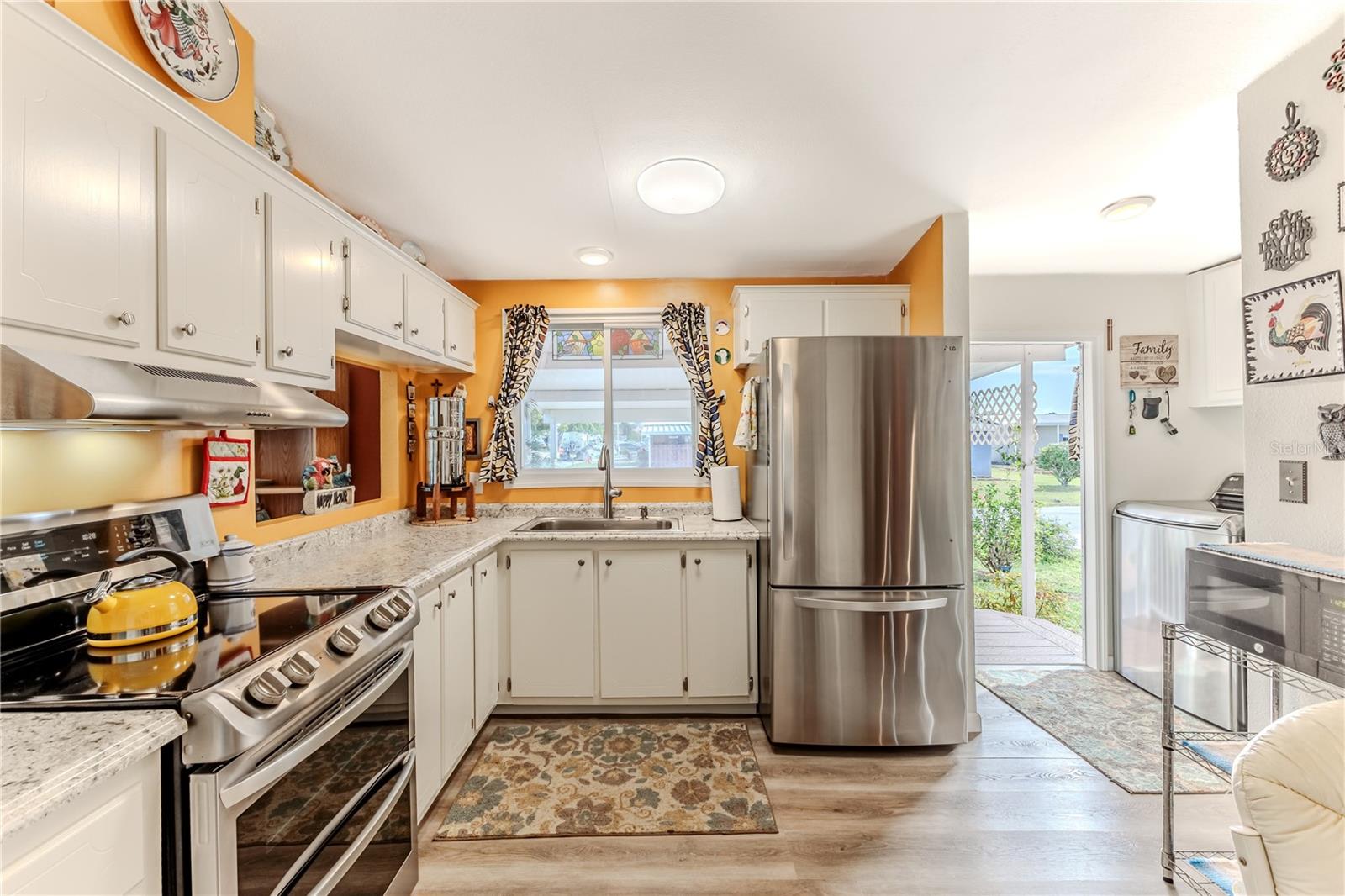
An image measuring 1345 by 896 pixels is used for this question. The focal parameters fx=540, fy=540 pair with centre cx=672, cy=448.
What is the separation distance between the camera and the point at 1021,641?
12.6ft

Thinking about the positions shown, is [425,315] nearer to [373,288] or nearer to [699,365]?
[373,288]

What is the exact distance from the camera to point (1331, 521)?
4.97 ft

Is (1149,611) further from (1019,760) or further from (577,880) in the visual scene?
(577,880)

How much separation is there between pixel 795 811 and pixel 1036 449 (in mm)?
3066

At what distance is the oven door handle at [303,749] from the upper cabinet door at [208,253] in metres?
0.96

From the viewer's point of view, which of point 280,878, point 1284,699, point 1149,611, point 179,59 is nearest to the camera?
point 280,878

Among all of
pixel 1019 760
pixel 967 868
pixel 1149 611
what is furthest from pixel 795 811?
pixel 1149 611

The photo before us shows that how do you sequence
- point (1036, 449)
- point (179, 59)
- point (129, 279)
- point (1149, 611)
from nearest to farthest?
point (129, 279)
point (179, 59)
point (1149, 611)
point (1036, 449)

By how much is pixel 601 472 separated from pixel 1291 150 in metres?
3.17

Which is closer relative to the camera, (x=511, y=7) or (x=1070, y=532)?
(x=511, y=7)

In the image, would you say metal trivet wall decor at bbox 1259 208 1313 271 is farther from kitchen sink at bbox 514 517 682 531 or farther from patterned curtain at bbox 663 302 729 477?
kitchen sink at bbox 514 517 682 531

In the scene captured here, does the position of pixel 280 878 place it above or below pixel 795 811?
above

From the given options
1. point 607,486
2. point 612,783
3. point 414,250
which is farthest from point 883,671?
point 414,250

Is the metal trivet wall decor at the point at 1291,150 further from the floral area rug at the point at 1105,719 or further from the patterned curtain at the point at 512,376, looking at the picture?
the patterned curtain at the point at 512,376
